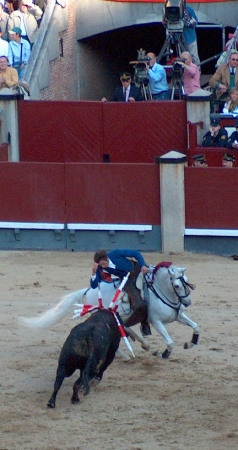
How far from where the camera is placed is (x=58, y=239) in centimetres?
1323

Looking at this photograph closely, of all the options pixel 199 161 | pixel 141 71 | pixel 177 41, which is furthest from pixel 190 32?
pixel 199 161

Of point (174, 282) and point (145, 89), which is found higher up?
point (145, 89)

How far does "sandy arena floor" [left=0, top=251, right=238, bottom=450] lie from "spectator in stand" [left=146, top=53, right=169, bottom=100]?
17.0 ft

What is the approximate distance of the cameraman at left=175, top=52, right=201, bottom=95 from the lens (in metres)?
15.2

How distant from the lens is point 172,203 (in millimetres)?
12820

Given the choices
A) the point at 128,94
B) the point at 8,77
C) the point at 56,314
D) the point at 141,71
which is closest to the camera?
the point at 56,314

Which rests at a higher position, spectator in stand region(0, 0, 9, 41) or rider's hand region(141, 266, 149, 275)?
spectator in stand region(0, 0, 9, 41)

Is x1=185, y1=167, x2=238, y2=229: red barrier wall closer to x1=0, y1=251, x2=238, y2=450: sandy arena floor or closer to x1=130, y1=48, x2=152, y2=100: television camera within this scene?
x1=0, y1=251, x2=238, y2=450: sandy arena floor

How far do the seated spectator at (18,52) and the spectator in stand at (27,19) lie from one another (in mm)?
324

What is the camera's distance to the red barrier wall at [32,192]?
13219 mm

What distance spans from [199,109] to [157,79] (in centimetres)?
115

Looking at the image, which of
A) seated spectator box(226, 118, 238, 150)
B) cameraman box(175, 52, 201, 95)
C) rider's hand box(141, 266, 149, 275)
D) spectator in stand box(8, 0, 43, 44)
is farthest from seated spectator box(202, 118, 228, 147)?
rider's hand box(141, 266, 149, 275)

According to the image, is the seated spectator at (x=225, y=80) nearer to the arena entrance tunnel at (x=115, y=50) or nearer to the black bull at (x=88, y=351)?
the arena entrance tunnel at (x=115, y=50)

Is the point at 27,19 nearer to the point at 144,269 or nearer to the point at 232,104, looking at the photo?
the point at 232,104
